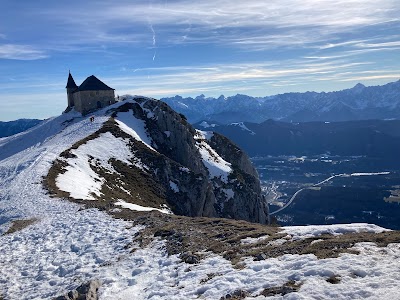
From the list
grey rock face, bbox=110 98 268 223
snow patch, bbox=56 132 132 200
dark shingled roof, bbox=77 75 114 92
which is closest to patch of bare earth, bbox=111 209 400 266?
snow patch, bbox=56 132 132 200

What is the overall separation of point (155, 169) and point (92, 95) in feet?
146

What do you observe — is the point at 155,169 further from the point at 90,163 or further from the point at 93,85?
the point at 93,85

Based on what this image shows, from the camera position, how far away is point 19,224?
3080 centimetres

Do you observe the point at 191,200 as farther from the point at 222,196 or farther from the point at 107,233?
the point at 107,233

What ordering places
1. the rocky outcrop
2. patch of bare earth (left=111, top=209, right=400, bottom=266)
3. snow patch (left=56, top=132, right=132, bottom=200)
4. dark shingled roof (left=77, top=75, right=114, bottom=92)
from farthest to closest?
dark shingled roof (left=77, top=75, right=114, bottom=92) → snow patch (left=56, top=132, right=132, bottom=200) → patch of bare earth (left=111, top=209, right=400, bottom=266) → the rocky outcrop

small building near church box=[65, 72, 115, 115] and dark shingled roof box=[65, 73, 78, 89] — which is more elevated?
dark shingled roof box=[65, 73, 78, 89]

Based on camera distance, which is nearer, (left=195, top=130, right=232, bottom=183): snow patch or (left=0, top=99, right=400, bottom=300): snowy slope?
(left=0, top=99, right=400, bottom=300): snowy slope

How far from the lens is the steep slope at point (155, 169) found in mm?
49406

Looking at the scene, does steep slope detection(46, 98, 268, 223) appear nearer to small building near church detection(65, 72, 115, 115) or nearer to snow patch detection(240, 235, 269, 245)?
small building near church detection(65, 72, 115, 115)

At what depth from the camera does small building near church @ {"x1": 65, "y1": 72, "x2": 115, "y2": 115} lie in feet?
325

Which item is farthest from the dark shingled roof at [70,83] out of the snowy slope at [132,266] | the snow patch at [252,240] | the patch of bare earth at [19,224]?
the snow patch at [252,240]

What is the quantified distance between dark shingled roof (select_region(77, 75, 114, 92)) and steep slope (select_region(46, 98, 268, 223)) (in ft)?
31.9

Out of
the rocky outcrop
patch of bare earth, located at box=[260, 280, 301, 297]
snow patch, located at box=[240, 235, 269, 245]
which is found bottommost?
the rocky outcrop

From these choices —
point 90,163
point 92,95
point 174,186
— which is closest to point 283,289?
point 90,163
